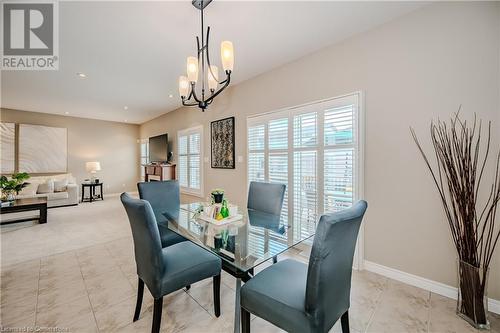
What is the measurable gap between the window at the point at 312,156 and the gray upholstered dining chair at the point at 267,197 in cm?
26

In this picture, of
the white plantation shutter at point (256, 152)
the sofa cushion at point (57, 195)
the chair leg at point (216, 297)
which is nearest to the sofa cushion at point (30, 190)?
the sofa cushion at point (57, 195)

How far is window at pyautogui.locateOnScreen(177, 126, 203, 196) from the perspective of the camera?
493 centimetres

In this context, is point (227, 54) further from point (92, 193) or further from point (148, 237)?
point (92, 193)

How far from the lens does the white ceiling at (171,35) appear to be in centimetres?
198

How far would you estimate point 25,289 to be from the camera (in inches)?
81.2

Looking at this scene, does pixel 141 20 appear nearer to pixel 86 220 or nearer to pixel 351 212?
pixel 351 212

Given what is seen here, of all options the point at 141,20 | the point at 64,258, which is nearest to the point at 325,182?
the point at 141,20

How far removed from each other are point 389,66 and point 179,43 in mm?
2391

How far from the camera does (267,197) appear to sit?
8.00 feet

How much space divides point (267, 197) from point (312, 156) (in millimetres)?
844

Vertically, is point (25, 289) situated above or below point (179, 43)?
below

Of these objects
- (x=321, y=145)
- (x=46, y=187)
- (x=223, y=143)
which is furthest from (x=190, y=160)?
(x=46, y=187)
